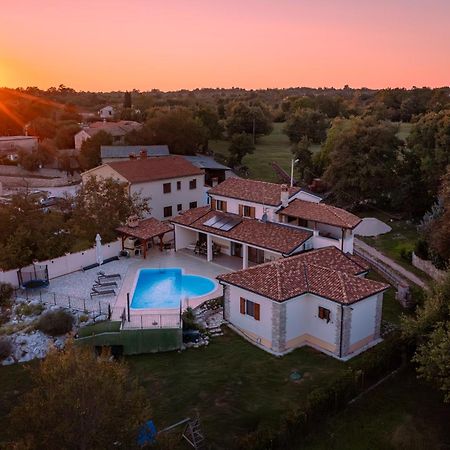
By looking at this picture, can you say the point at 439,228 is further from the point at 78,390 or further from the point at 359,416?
the point at 78,390

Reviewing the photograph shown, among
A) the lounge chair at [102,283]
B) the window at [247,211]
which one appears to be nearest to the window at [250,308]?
the lounge chair at [102,283]

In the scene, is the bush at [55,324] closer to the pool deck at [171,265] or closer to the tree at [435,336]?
the pool deck at [171,265]

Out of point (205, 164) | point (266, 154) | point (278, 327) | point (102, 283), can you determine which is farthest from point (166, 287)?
point (266, 154)

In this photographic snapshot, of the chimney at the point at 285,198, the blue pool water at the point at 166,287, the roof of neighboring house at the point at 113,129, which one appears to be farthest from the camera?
the roof of neighboring house at the point at 113,129

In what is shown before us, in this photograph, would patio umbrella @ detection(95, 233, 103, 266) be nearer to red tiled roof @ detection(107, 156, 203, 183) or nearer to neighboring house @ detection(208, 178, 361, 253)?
neighboring house @ detection(208, 178, 361, 253)

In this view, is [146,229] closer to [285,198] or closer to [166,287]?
[166,287]

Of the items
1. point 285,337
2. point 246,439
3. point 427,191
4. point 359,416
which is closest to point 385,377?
point 359,416
